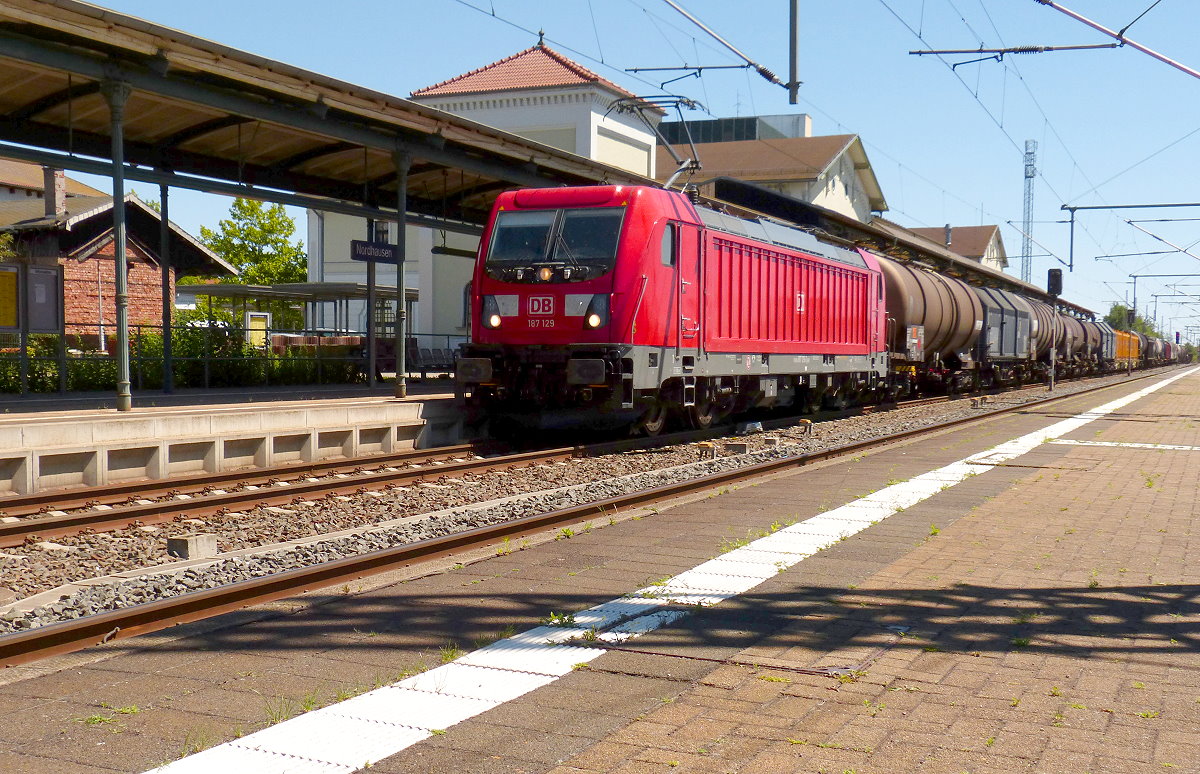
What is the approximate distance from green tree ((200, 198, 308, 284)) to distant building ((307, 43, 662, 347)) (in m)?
19.5

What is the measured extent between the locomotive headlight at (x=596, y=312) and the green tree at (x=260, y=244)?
5647cm

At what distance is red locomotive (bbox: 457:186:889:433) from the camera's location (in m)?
14.1

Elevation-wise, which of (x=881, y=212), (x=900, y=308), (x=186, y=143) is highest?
(x=881, y=212)

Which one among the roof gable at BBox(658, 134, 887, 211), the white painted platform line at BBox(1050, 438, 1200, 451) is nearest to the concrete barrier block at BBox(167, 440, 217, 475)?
the white painted platform line at BBox(1050, 438, 1200, 451)

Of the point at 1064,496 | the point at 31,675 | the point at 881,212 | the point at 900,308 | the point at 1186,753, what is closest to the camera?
the point at 1186,753

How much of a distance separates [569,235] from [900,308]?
12444 millimetres

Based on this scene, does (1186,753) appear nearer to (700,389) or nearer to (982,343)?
(700,389)

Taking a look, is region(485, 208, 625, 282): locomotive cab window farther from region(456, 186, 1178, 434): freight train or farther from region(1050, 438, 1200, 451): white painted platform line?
region(1050, 438, 1200, 451): white painted platform line

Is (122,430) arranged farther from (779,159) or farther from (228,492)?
(779,159)

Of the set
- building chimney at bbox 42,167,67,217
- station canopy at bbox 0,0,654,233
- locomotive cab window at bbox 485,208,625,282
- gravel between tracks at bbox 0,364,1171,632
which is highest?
building chimney at bbox 42,167,67,217

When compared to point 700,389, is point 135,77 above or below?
above

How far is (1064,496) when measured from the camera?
10664mm

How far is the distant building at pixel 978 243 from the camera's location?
90.1m

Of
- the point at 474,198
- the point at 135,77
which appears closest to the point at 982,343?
the point at 474,198
